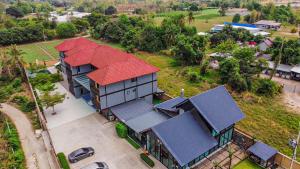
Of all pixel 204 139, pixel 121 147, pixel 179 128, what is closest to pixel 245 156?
pixel 204 139

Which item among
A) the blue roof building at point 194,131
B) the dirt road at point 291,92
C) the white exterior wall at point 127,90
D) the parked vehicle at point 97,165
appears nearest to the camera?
the blue roof building at point 194,131

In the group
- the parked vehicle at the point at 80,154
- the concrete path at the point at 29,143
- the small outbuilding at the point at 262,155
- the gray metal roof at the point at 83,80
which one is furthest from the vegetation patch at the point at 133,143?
the small outbuilding at the point at 262,155

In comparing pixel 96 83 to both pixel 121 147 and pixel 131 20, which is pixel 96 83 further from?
pixel 131 20

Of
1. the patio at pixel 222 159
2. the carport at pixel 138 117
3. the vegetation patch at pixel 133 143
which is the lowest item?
the patio at pixel 222 159

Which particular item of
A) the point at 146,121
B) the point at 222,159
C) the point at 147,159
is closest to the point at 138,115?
the point at 146,121

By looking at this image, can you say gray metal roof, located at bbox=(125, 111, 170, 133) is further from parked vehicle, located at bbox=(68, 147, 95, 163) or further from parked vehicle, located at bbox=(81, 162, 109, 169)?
parked vehicle, located at bbox=(68, 147, 95, 163)

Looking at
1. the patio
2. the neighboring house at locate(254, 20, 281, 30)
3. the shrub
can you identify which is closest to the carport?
the patio

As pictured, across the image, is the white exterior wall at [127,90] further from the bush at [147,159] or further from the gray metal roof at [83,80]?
the bush at [147,159]
